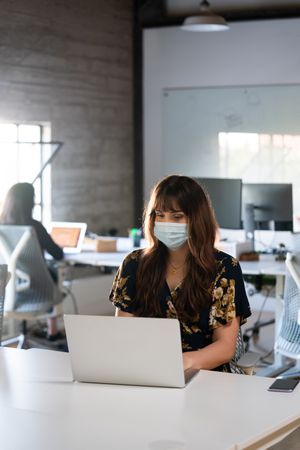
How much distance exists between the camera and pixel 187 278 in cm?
300

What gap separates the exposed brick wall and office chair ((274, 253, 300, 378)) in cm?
280

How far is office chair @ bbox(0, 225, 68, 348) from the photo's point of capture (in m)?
5.45

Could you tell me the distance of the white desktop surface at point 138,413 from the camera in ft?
6.52

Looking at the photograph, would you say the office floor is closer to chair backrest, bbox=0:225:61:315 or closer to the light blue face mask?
chair backrest, bbox=0:225:61:315

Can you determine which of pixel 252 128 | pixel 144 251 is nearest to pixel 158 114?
pixel 252 128

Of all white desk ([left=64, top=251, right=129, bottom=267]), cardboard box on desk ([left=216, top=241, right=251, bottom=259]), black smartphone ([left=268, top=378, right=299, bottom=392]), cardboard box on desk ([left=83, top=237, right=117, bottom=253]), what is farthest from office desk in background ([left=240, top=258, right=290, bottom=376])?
black smartphone ([left=268, top=378, right=299, bottom=392])

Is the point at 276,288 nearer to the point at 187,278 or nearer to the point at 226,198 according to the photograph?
the point at 226,198

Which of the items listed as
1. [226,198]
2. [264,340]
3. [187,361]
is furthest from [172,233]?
[264,340]

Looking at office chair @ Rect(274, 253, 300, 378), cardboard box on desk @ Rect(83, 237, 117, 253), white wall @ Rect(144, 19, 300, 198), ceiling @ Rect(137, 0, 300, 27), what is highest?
ceiling @ Rect(137, 0, 300, 27)

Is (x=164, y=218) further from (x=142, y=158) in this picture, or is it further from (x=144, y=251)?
(x=142, y=158)

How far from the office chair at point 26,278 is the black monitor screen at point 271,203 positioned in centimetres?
143

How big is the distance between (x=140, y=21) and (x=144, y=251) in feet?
17.2

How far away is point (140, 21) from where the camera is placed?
800 cm

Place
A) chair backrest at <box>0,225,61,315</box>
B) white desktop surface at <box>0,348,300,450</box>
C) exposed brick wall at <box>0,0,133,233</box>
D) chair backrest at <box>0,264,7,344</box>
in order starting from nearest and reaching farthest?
1. white desktop surface at <box>0,348,300,450</box>
2. chair backrest at <box>0,264,7,344</box>
3. chair backrest at <box>0,225,61,315</box>
4. exposed brick wall at <box>0,0,133,233</box>
